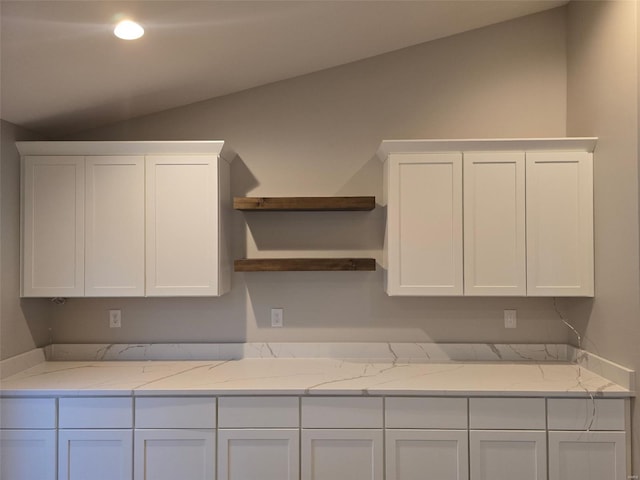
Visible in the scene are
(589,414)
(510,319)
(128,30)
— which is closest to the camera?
(128,30)

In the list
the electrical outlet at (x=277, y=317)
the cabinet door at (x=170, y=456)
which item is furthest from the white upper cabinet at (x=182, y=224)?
the cabinet door at (x=170, y=456)

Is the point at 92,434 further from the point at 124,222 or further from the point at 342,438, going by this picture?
the point at 342,438

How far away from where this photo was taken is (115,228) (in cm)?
249

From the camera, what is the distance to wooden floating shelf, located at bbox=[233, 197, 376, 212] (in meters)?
2.53

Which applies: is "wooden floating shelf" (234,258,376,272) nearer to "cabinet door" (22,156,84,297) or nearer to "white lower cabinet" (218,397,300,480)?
"white lower cabinet" (218,397,300,480)

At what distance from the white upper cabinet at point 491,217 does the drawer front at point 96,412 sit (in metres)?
1.46

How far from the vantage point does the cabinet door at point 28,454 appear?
2186mm

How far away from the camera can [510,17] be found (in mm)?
2678

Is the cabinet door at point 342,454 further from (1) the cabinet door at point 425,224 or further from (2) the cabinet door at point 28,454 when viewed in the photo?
(2) the cabinet door at point 28,454

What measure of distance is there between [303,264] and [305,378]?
24.4 inches

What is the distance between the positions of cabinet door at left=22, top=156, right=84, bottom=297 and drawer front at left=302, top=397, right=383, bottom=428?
1.43m

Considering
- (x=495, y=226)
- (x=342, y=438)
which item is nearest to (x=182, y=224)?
(x=342, y=438)

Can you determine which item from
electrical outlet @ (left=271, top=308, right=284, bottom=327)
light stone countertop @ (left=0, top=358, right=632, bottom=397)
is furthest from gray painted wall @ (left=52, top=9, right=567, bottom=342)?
light stone countertop @ (left=0, top=358, right=632, bottom=397)

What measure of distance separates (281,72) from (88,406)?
2.08 m
